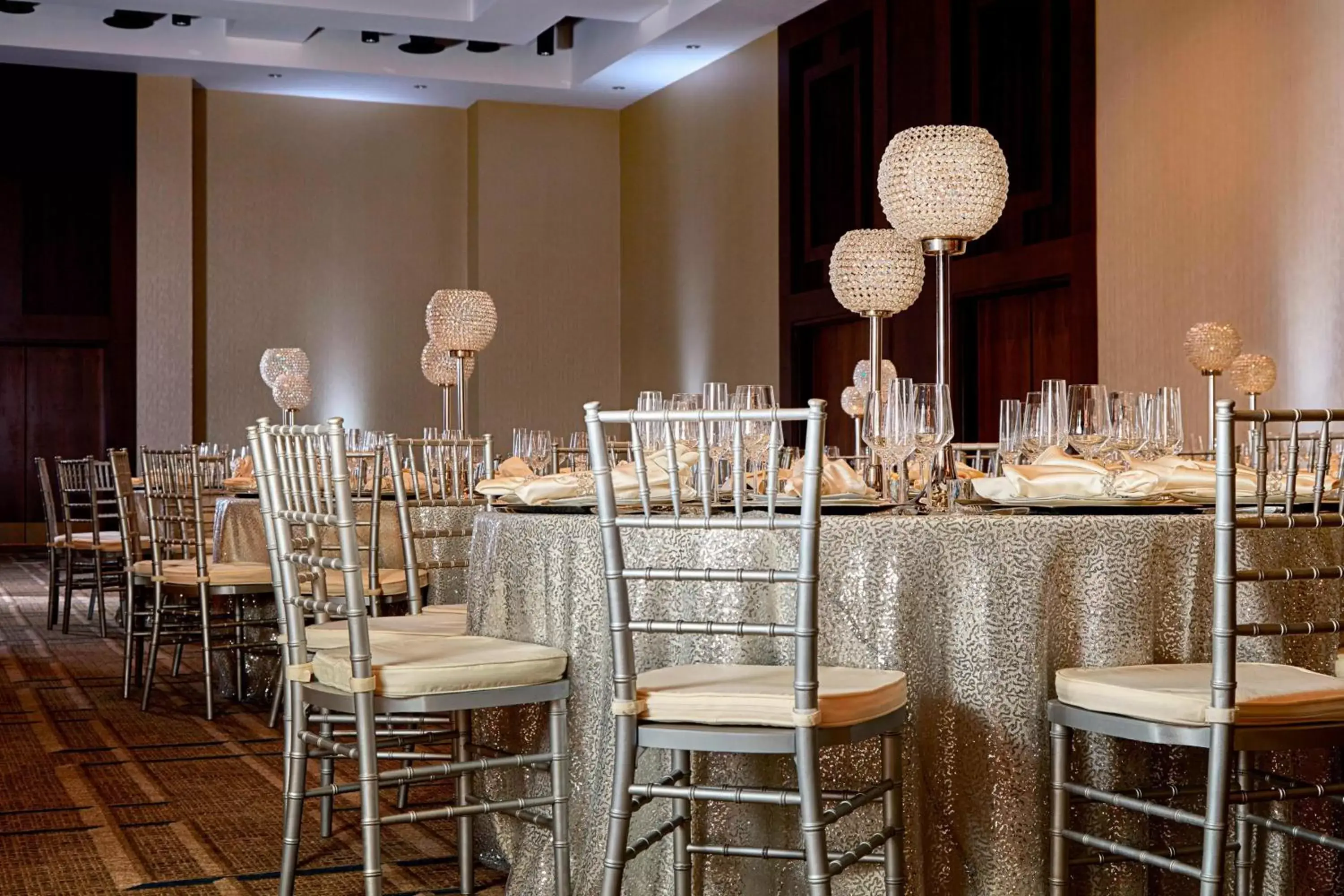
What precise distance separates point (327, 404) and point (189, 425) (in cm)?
125

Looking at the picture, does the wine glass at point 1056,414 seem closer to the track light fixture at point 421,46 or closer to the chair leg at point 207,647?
the chair leg at point 207,647

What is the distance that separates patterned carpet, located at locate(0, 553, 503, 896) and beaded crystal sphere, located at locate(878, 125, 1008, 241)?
175 cm

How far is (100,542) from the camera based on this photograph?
7371 mm

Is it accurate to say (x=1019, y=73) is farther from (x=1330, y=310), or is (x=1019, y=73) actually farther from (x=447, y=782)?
(x=447, y=782)

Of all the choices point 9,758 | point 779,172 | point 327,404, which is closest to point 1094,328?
point 779,172

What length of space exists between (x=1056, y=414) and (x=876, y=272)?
119cm

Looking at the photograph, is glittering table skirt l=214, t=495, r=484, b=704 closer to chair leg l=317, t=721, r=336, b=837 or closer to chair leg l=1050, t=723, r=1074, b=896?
chair leg l=317, t=721, r=336, b=837

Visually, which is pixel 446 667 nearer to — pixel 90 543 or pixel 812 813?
pixel 812 813

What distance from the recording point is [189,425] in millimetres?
12195

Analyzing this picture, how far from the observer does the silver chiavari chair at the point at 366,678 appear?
2.49 meters

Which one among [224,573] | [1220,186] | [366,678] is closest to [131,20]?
[224,573]

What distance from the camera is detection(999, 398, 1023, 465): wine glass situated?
304 cm

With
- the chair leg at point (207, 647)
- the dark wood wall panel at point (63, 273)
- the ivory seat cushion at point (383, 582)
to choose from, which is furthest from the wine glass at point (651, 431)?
the dark wood wall panel at point (63, 273)

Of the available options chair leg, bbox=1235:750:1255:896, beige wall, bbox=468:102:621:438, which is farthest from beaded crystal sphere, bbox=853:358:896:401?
beige wall, bbox=468:102:621:438
